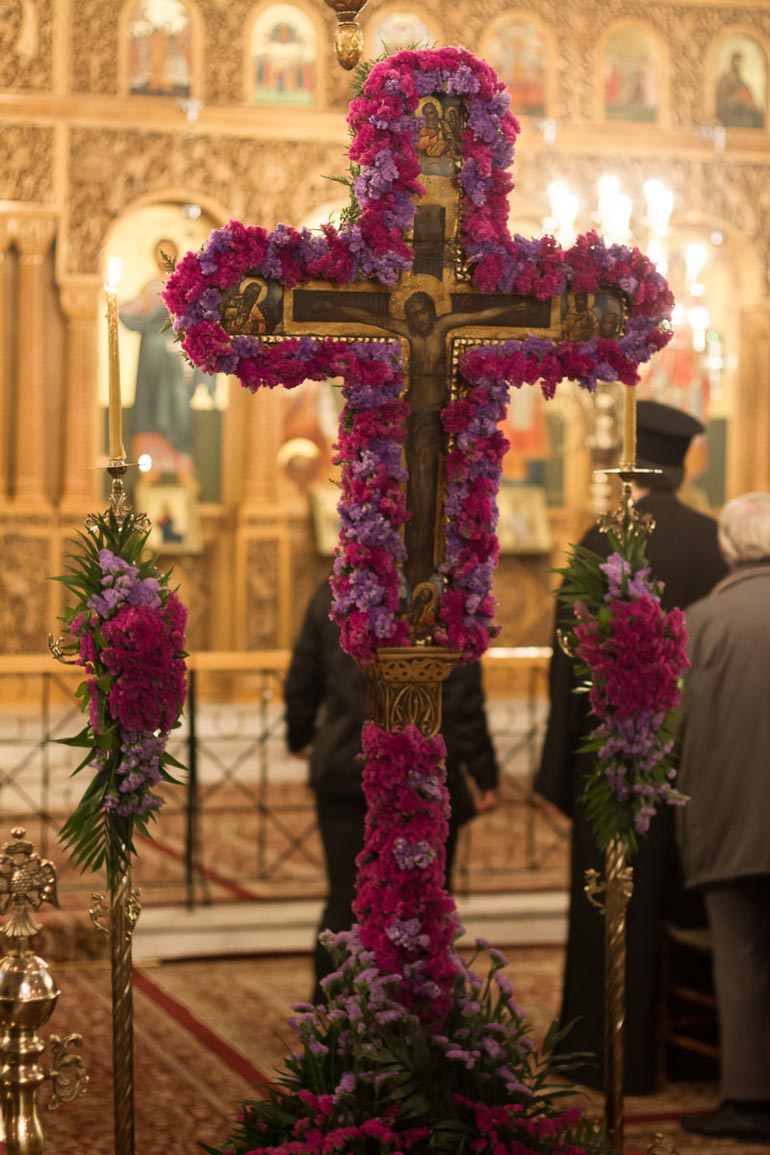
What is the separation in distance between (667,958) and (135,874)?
321cm

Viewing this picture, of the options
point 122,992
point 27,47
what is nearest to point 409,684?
point 122,992

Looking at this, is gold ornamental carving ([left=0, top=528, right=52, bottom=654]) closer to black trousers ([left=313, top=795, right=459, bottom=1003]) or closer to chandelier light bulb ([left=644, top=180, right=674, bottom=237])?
chandelier light bulb ([left=644, top=180, right=674, bottom=237])

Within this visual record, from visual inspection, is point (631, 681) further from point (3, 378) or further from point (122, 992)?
point (3, 378)

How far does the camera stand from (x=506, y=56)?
12.9 metres

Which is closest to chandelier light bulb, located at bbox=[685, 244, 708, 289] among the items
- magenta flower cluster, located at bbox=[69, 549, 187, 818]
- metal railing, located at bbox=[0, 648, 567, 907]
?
metal railing, located at bbox=[0, 648, 567, 907]

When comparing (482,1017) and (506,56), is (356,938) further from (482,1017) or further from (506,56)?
(506,56)

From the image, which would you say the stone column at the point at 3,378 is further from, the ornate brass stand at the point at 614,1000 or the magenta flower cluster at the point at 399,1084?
the ornate brass stand at the point at 614,1000

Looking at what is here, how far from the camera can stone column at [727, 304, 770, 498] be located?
13297 millimetres

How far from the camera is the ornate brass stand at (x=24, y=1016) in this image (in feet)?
10.7

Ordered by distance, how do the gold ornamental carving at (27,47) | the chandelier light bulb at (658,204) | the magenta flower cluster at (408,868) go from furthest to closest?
1. the gold ornamental carving at (27,47)
2. the chandelier light bulb at (658,204)
3. the magenta flower cluster at (408,868)

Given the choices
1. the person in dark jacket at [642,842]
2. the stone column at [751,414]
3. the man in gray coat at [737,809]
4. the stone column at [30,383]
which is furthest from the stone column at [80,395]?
the man in gray coat at [737,809]

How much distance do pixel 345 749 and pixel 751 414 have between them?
8.89 meters

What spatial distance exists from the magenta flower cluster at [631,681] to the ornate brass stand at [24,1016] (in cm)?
112

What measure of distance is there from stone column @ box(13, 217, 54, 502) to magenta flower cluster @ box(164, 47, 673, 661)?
889cm
